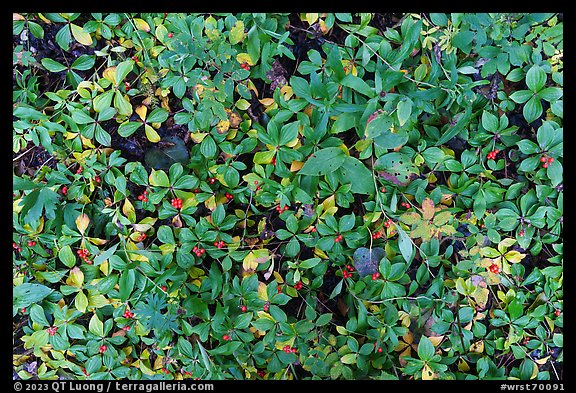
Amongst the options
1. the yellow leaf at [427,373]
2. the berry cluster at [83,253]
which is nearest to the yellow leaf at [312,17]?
the berry cluster at [83,253]

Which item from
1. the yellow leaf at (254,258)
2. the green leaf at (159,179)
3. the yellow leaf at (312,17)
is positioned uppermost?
the yellow leaf at (312,17)

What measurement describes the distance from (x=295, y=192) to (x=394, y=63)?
67cm

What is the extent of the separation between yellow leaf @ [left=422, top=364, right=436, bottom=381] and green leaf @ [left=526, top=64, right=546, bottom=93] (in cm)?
125

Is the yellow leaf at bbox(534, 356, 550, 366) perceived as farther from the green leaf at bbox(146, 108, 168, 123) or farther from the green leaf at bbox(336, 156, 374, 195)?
the green leaf at bbox(146, 108, 168, 123)

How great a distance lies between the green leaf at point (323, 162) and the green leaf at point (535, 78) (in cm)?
84

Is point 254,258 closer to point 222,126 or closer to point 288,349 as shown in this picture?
point 288,349

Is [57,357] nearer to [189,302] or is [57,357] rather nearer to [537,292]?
[189,302]

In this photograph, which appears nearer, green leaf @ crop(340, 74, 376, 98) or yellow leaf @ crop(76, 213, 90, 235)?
green leaf @ crop(340, 74, 376, 98)

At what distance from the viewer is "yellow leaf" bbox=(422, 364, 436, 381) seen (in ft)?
5.66

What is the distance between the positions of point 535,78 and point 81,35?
193 cm

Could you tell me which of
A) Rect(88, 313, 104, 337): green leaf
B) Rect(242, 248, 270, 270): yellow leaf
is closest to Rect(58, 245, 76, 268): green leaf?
Rect(88, 313, 104, 337): green leaf

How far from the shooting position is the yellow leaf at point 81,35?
176cm

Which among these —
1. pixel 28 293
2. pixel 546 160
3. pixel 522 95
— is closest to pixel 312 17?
pixel 522 95

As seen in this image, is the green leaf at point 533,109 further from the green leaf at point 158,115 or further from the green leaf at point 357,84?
the green leaf at point 158,115
